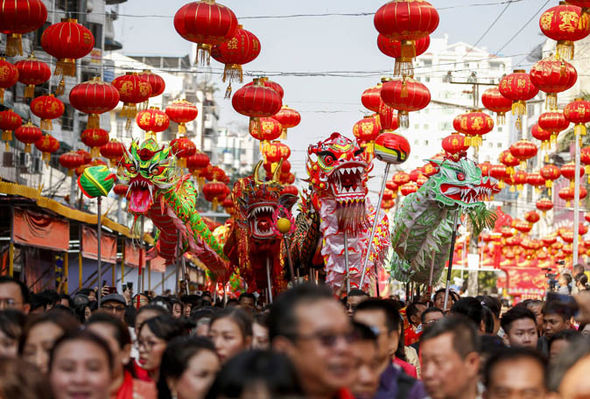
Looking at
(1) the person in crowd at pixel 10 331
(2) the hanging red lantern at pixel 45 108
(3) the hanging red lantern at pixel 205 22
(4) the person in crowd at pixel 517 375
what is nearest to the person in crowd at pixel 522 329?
(4) the person in crowd at pixel 517 375

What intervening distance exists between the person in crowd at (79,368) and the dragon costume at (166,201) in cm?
853

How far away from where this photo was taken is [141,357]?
212 inches

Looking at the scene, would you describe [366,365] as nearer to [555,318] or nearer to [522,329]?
[522,329]

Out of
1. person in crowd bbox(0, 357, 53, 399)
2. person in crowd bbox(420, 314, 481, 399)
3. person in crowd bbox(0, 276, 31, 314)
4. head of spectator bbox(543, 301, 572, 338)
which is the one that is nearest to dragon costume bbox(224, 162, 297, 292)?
head of spectator bbox(543, 301, 572, 338)

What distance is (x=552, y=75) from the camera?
39.1ft

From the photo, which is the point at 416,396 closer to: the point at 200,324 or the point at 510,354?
the point at 510,354

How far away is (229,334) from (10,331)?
1117 millimetres

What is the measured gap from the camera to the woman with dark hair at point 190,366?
172 inches

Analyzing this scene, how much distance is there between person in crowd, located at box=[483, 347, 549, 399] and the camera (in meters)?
3.91

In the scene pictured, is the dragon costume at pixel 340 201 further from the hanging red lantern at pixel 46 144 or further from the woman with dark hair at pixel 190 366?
the woman with dark hair at pixel 190 366

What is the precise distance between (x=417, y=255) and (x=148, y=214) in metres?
4.10

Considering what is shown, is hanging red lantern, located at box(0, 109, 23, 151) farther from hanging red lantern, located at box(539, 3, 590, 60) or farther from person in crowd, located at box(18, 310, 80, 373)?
person in crowd, located at box(18, 310, 80, 373)

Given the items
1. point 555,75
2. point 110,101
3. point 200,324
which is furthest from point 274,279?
point 200,324

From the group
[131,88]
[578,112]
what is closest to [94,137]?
[131,88]
